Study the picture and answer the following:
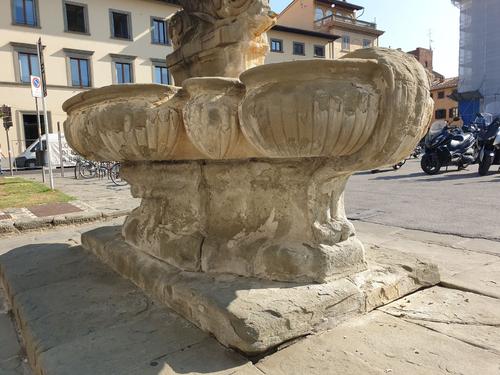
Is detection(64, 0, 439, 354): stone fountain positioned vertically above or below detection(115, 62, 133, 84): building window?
below

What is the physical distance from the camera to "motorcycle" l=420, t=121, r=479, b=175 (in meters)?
9.17

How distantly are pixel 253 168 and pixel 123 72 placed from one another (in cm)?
2358

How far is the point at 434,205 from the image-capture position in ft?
16.1

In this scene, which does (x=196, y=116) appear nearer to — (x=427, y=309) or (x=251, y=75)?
(x=251, y=75)

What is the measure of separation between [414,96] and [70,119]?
5.89 ft

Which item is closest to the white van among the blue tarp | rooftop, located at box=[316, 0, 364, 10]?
the blue tarp

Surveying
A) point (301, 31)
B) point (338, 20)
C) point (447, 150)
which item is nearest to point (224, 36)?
point (447, 150)

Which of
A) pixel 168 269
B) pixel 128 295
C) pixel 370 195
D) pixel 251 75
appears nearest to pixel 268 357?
pixel 168 269

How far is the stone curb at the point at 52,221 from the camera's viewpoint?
416 cm

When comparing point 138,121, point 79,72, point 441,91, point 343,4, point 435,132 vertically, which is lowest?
point 138,121

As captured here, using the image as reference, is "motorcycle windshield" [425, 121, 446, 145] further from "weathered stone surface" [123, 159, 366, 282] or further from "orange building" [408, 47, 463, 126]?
"orange building" [408, 47, 463, 126]

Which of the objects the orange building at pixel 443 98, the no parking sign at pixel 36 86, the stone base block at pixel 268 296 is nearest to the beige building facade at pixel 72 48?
the no parking sign at pixel 36 86

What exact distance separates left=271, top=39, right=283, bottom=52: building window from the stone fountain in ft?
86.9

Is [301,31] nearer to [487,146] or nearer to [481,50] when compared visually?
[481,50]
